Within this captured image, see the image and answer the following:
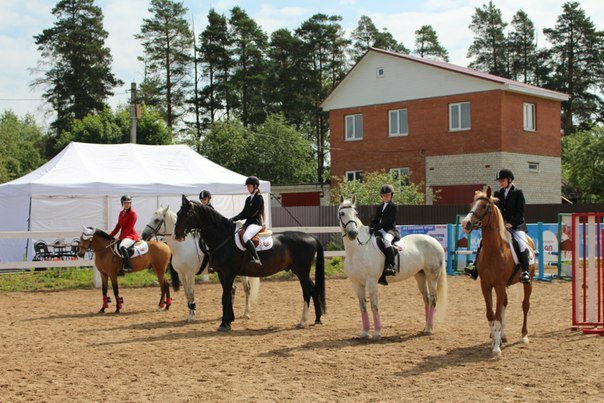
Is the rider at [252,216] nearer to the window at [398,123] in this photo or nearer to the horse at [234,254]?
the horse at [234,254]

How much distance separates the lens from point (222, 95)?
55.6 metres

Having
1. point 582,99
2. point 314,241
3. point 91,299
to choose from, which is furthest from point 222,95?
point 314,241

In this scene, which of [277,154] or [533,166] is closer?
[533,166]

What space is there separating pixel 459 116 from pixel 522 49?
87.1ft

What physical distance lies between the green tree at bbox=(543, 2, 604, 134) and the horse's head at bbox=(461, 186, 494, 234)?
50.5 meters

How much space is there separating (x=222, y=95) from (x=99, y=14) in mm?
11178

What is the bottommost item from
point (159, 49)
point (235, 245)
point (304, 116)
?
point (235, 245)

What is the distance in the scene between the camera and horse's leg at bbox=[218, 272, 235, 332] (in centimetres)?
1159

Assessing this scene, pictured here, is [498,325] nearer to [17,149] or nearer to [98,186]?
[98,186]

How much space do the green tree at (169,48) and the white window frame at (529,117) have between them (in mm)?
28573

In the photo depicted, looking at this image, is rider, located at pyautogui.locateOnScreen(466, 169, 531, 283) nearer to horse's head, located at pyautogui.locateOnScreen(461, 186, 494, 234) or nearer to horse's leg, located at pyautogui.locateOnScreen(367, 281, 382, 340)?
horse's head, located at pyautogui.locateOnScreen(461, 186, 494, 234)

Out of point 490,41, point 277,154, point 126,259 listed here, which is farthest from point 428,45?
point 126,259

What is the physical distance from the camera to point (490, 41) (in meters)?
59.5

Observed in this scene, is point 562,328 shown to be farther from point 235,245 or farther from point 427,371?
point 235,245
